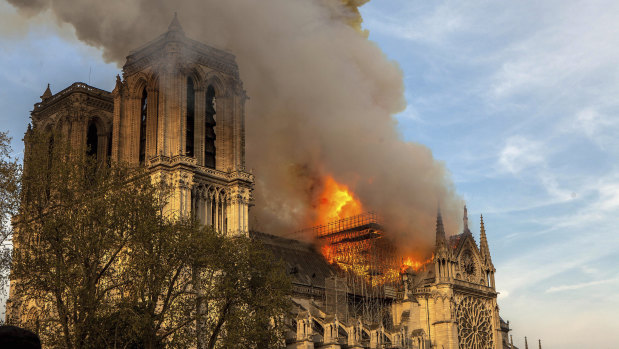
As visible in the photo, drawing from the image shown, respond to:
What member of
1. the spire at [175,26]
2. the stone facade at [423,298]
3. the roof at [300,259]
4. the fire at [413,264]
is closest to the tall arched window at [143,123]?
the spire at [175,26]

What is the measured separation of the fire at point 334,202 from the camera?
263ft

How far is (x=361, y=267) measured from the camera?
7369 centimetres

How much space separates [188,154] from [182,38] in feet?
30.2

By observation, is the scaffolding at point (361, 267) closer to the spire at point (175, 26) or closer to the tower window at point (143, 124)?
the tower window at point (143, 124)

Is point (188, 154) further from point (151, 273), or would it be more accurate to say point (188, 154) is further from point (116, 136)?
point (151, 273)

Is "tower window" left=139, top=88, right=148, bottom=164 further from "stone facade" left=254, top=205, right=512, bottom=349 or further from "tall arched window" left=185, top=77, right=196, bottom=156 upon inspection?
"stone facade" left=254, top=205, right=512, bottom=349

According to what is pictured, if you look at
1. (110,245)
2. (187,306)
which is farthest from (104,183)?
(187,306)

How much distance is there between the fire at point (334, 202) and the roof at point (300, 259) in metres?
4.81

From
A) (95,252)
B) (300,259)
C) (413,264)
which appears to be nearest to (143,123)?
(300,259)

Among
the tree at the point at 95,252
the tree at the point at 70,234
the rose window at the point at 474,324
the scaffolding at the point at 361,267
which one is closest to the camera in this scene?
the tree at the point at 70,234

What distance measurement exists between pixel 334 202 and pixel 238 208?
22378 mm

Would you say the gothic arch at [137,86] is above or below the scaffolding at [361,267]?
above

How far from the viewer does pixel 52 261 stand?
32.2 metres

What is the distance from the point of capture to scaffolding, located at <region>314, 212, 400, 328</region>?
66.6 meters
